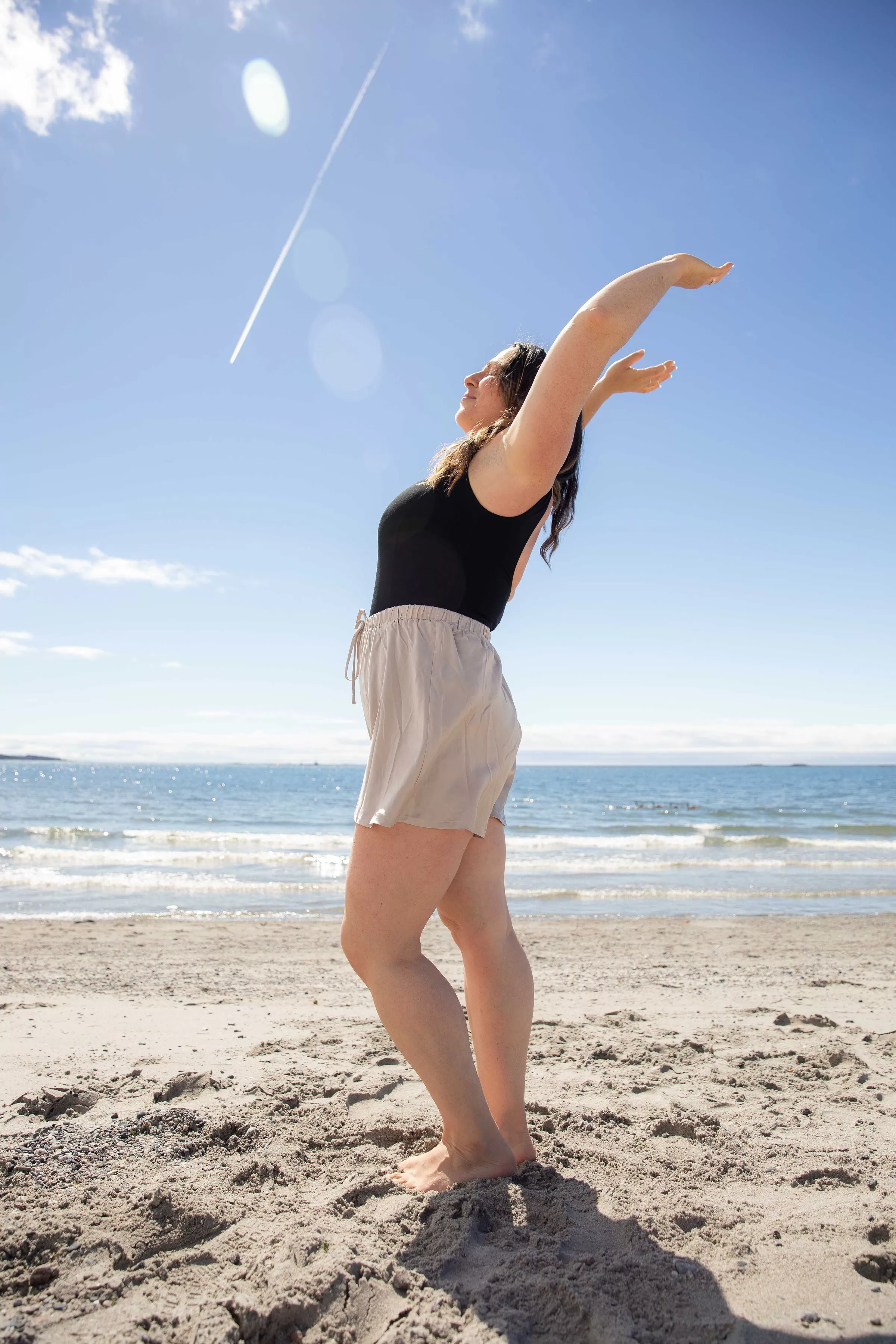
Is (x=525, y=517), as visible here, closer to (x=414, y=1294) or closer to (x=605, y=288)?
(x=605, y=288)

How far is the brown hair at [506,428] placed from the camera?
5.68 ft

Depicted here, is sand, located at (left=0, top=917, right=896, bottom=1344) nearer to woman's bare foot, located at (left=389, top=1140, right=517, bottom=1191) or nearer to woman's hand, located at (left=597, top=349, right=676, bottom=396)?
woman's bare foot, located at (left=389, top=1140, right=517, bottom=1191)

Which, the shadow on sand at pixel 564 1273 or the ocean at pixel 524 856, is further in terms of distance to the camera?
the ocean at pixel 524 856

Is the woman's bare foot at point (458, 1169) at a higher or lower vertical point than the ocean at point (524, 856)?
higher

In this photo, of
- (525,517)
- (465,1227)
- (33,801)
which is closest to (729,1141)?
(465,1227)

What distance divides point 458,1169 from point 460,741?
956 mm

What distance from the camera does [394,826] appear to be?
1.63 metres

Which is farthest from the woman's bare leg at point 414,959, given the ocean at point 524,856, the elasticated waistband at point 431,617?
the ocean at point 524,856

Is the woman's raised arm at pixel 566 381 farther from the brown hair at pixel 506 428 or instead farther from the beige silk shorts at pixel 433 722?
the beige silk shorts at pixel 433 722

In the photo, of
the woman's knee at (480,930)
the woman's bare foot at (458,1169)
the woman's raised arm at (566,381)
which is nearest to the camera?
the woman's raised arm at (566,381)

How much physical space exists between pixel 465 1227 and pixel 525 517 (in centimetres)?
147

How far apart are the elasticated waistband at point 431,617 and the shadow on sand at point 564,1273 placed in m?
1.20

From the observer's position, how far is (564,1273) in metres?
1.42

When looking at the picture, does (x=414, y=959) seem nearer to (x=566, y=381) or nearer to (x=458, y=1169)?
(x=458, y=1169)
